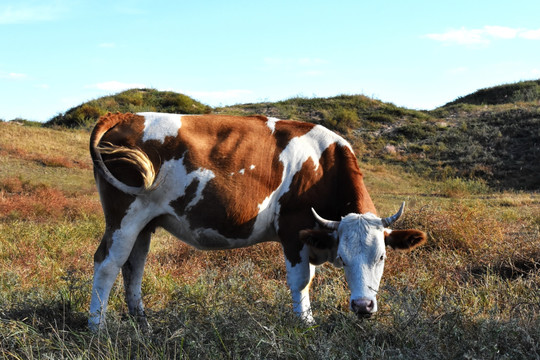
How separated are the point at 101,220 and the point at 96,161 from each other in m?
6.95

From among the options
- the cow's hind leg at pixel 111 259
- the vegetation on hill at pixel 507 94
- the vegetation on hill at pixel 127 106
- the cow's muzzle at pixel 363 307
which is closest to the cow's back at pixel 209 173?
the cow's hind leg at pixel 111 259

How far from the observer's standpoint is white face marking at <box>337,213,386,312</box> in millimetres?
4309

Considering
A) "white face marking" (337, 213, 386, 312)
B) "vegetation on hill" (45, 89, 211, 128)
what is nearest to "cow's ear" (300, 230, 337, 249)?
"white face marking" (337, 213, 386, 312)

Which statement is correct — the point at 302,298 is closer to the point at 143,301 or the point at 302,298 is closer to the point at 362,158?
the point at 143,301

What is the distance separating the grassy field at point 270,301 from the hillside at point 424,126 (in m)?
12.8

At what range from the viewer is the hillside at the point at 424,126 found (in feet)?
79.3

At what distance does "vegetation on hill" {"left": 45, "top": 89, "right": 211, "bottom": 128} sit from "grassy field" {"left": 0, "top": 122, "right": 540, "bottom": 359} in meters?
18.7

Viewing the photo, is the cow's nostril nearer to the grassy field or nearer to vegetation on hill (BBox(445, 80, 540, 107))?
the grassy field

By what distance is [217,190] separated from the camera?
5.00 metres

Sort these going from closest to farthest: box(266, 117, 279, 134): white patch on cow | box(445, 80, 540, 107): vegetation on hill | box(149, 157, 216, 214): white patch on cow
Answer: box(149, 157, 216, 214): white patch on cow, box(266, 117, 279, 134): white patch on cow, box(445, 80, 540, 107): vegetation on hill

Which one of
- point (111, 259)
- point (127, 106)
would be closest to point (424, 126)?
point (127, 106)

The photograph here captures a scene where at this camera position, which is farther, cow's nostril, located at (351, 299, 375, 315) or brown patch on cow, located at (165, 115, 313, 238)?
brown patch on cow, located at (165, 115, 313, 238)

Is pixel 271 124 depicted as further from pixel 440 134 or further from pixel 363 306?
pixel 440 134

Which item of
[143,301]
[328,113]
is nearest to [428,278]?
[143,301]
